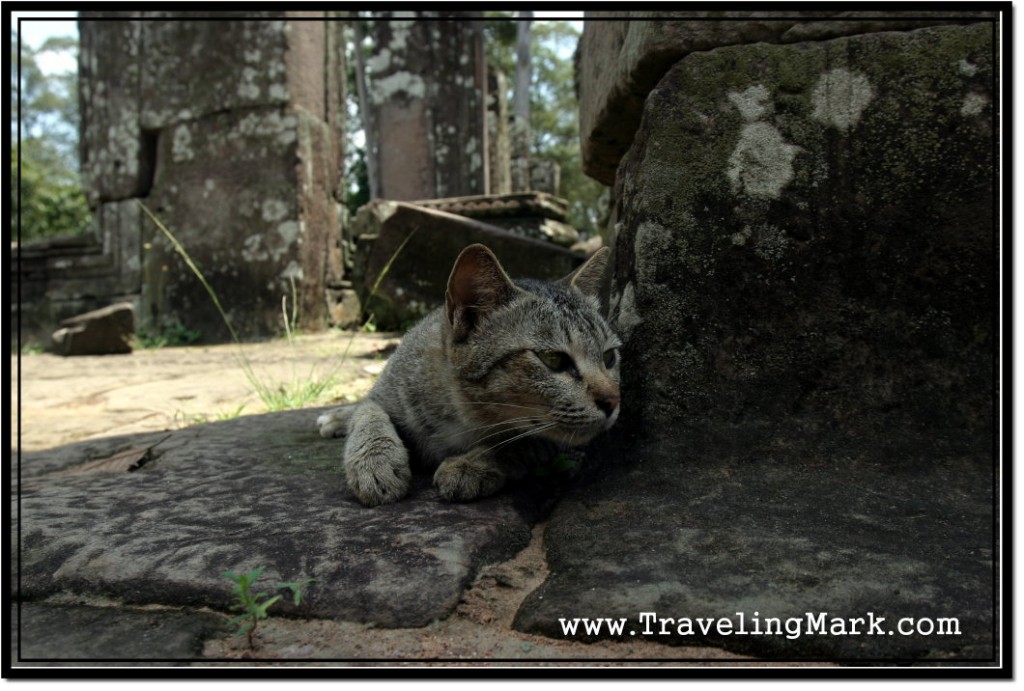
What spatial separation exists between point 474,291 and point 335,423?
1.17m

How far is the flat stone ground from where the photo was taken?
1.34 metres

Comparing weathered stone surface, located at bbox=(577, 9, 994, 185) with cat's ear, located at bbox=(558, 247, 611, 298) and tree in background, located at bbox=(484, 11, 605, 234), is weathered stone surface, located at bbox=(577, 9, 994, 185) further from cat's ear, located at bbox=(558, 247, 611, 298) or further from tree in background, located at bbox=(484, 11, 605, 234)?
tree in background, located at bbox=(484, 11, 605, 234)

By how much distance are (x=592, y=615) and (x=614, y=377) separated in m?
0.90

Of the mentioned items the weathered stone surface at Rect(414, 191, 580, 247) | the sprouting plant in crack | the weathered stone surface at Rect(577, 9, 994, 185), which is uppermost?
the weathered stone surface at Rect(414, 191, 580, 247)

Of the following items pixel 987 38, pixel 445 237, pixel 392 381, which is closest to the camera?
pixel 987 38

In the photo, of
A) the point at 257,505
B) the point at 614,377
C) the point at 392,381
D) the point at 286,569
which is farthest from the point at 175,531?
the point at 614,377

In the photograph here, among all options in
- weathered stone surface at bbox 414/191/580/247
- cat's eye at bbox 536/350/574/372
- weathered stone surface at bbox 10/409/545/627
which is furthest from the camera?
weathered stone surface at bbox 414/191/580/247

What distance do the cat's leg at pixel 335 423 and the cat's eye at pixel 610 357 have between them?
130cm

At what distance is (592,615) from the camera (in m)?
1.42

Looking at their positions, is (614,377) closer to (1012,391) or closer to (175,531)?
(1012,391)

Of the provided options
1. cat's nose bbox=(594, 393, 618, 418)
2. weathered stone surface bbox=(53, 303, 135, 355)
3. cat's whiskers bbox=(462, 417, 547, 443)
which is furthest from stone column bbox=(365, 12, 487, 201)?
cat's nose bbox=(594, 393, 618, 418)

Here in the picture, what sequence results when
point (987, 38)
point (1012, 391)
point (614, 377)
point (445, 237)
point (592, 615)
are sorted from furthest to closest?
point (445, 237) < point (614, 377) < point (987, 38) < point (1012, 391) < point (592, 615)

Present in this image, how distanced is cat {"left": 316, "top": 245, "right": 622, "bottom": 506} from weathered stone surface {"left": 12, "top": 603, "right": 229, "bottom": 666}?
69 centimetres

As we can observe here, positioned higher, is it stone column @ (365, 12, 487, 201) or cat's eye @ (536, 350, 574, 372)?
stone column @ (365, 12, 487, 201)
